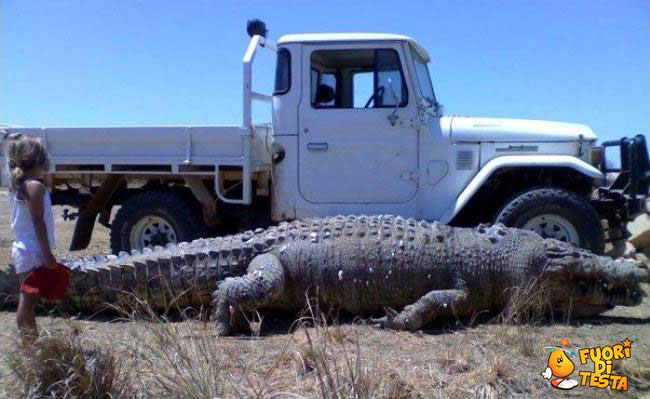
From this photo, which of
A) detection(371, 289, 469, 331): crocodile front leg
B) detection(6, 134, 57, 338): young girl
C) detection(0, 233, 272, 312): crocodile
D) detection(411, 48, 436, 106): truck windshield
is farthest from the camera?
detection(411, 48, 436, 106): truck windshield

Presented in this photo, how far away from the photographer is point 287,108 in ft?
21.3

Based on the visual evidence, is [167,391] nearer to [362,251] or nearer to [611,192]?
[362,251]

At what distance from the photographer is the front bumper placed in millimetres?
6094

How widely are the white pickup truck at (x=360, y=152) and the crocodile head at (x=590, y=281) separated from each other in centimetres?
136

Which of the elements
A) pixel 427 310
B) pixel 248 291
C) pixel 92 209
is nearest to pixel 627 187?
pixel 427 310

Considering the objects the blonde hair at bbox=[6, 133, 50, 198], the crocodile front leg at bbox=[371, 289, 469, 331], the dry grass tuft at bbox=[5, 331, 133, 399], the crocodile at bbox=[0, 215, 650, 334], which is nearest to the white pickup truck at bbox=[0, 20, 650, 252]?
the crocodile at bbox=[0, 215, 650, 334]

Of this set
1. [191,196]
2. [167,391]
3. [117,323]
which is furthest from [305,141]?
[167,391]

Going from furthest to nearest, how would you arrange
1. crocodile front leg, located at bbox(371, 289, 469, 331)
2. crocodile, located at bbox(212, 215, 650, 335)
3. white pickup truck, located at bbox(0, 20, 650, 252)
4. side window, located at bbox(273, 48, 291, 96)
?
side window, located at bbox(273, 48, 291, 96) → white pickup truck, located at bbox(0, 20, 650, 252) → crocodile, located at bbox(212, 215, 650, 335) → crocodile front leg, located at bbox(371, 289, 469, 331)

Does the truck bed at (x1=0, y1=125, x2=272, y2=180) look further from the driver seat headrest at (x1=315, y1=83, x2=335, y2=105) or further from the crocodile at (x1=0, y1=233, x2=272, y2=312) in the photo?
the crocodile at (x1=0, y1=233, x2=272, y2=312)

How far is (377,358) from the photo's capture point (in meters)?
3.73

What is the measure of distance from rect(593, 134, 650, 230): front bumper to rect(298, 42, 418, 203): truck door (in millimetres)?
2103

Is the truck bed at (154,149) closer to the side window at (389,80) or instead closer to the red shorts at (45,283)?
the side window at (389,80)

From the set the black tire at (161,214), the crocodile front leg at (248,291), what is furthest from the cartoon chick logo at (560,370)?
the black tire at (161,214)

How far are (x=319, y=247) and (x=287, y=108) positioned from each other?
201cm
